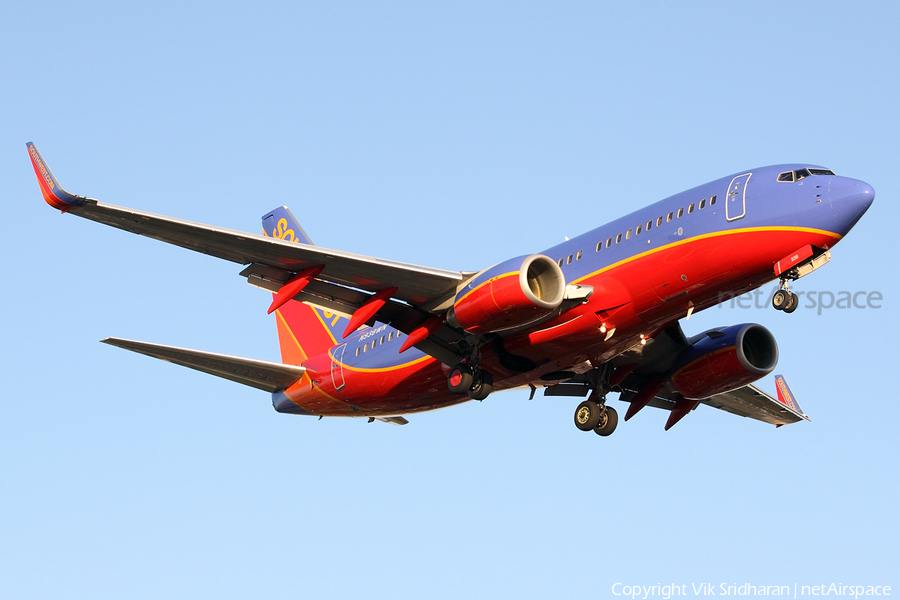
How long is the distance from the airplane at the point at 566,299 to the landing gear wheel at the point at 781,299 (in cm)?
3

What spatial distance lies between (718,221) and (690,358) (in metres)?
7.13

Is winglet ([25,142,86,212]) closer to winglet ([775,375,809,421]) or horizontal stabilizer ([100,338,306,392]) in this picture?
horizontal stabilizer ([100,338,306,392])

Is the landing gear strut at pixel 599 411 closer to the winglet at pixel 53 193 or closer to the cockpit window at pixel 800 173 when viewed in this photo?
the cockpit window at pixel 800 173

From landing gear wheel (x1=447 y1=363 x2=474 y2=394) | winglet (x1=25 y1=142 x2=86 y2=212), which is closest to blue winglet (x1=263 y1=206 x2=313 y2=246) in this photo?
landing gear wheel (x1=447 y1=363 x2=474 y2=394)

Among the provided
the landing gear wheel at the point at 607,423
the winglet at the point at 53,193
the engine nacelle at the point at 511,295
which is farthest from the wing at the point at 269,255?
the landing gear wheel at the point at 607,423

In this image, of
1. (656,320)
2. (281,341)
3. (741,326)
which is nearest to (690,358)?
(741,326)

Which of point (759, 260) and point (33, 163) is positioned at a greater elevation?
point (33, 163)

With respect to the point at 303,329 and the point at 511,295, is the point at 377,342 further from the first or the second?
the point at 511,295

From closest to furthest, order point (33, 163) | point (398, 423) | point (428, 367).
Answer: point (33, 163) → point (428, 367) → point (398, 423)

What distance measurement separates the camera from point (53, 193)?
80.8ft

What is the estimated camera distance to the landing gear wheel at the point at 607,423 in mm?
31719

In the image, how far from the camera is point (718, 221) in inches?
1028

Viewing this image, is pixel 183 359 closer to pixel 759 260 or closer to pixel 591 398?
pixel 591 398

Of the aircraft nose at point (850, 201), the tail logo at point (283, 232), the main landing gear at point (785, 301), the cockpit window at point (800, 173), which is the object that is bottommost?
the main landing gear at point (785, 301)
